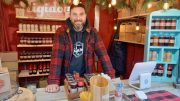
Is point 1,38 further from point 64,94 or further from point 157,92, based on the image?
point 157,92

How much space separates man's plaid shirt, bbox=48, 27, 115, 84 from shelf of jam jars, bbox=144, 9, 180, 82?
0.59 m

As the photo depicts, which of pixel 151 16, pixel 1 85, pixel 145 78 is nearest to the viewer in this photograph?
pixel 1 85

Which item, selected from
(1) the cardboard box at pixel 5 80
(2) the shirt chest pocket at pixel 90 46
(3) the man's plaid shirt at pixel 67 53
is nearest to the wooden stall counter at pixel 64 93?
(3) the man's plaid shirt at pixel 67 53

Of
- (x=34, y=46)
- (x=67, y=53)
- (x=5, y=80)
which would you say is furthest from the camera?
(x=34, y=46)

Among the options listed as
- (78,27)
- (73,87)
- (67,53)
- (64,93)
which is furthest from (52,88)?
(78,27)

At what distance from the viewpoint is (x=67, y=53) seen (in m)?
1.69

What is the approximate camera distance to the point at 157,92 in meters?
1.40

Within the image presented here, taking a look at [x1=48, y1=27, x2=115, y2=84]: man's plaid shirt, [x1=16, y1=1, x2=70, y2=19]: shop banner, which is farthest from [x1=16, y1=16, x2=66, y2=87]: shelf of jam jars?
[x1=48, y1=27, x2=115, y2=84]: man's plaid shirt

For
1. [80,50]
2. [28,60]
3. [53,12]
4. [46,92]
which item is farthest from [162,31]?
[28,60]

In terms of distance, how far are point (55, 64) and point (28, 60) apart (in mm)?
1729

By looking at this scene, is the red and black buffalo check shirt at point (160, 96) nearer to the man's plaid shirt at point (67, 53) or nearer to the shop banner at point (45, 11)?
the man's plaid shirt at point (67, 53)

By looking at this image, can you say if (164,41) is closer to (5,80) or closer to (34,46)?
(5,80)

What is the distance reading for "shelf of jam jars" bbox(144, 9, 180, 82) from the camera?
189 cm

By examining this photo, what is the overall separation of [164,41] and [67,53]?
1.14 meters
